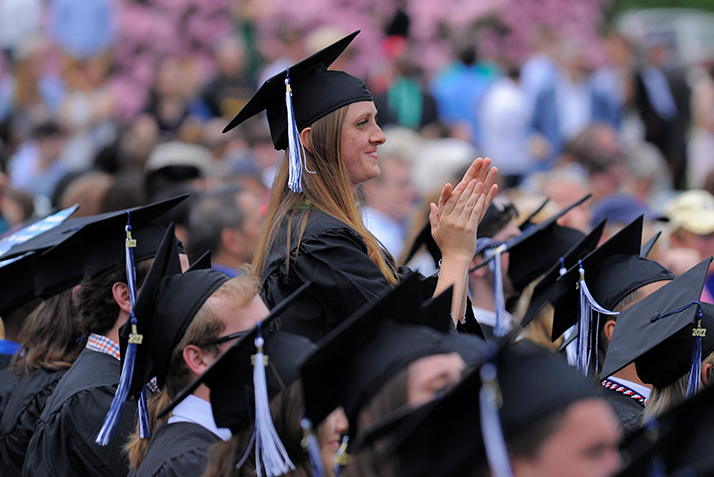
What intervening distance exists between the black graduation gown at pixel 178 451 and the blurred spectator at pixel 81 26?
11.0 metres

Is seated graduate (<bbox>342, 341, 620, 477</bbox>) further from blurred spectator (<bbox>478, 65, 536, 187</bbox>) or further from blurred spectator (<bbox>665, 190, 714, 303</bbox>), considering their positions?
blurred spectator (<bbox>478, 65, 536, 187</bbox>)

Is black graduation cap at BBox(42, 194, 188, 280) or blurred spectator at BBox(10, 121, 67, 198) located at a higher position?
black graduation cap at BBox(42, 194, 188, 280)

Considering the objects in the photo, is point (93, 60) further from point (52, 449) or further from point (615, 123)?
point (52, 449)

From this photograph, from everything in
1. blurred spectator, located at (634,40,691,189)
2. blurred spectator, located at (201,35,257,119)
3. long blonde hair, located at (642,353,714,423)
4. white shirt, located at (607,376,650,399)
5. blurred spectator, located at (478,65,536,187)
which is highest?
long blonde hair, located at (642,353,714,423)

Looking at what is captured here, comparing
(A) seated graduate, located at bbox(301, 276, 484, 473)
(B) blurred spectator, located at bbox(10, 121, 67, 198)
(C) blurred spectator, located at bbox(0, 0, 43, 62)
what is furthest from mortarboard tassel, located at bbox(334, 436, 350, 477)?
(C) blurred spectator, located at bbox(0, 0, 43, 62)

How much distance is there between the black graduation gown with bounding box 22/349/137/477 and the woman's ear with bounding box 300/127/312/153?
1.23 metres

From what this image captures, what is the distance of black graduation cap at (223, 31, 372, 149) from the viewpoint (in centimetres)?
376

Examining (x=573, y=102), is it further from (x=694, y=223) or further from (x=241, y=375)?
(x=241, y=375)

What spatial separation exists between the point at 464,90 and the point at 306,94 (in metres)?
8.40

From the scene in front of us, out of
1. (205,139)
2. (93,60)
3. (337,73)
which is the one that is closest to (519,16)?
(93,60)

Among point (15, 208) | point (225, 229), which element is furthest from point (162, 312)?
point (15, 208)

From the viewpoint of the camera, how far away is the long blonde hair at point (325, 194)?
3662 millimetres

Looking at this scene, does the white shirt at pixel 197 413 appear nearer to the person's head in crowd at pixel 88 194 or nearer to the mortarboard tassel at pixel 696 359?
the mortarboard tassel at pixel 696 359

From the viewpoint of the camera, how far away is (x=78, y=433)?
346cm
